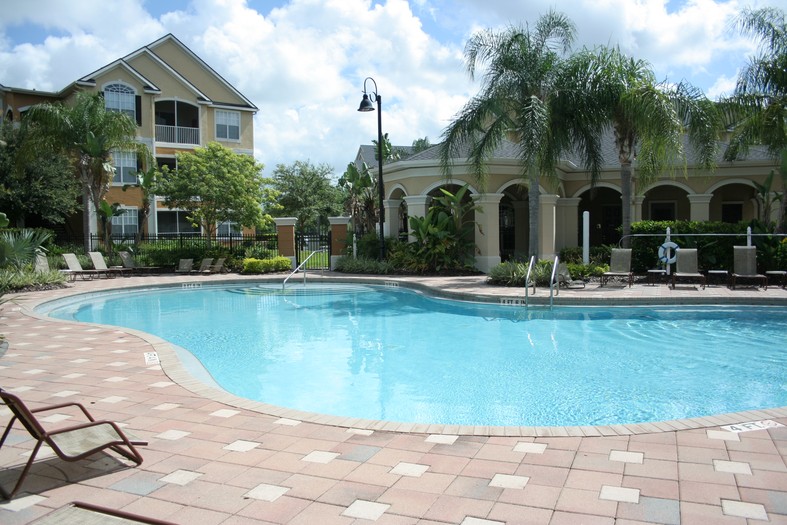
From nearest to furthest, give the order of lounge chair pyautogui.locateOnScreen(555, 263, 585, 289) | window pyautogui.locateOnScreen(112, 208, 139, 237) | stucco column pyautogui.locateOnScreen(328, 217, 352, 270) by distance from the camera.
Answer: lounge chair pyautogui.locateOnScreen(555, 263, 585, 289), stucco column pyautogui.locateOnScreen(328, 217, 352, 270), window pyautogui.locateOnScreen(112, 208, 139, 237)

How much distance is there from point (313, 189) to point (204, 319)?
3129 cm

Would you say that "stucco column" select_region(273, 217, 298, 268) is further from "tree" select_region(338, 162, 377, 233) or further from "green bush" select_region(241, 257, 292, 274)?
"tree" select_region(338, 162, 377, 233)

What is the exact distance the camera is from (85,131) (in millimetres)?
23672

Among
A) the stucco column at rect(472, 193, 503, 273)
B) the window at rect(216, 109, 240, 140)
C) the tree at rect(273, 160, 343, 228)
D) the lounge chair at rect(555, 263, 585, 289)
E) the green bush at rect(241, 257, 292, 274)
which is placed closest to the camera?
the lounge chair at rect(555, 263, 585, 289)

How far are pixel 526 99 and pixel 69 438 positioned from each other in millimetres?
15976

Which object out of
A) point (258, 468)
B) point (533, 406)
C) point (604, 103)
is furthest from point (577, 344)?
point (604, 103)

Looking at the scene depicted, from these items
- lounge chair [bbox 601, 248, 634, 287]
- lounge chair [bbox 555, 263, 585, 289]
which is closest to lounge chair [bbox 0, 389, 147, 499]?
lounge chair [bbox 555, 263, 585, 289]

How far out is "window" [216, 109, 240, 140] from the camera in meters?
34.2

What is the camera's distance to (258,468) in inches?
179

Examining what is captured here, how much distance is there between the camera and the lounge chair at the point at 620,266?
1672cm

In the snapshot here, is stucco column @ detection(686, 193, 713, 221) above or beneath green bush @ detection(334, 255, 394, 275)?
above

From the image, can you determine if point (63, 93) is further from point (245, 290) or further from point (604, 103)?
point (604, 103)

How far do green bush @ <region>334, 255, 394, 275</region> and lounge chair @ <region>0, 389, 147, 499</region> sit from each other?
57.0 feet

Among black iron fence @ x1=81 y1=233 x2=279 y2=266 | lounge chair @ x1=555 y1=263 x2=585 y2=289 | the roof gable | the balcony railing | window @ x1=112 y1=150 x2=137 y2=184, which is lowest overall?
lounge chair @ x1=555 y1=263 x2=585 y2=289
